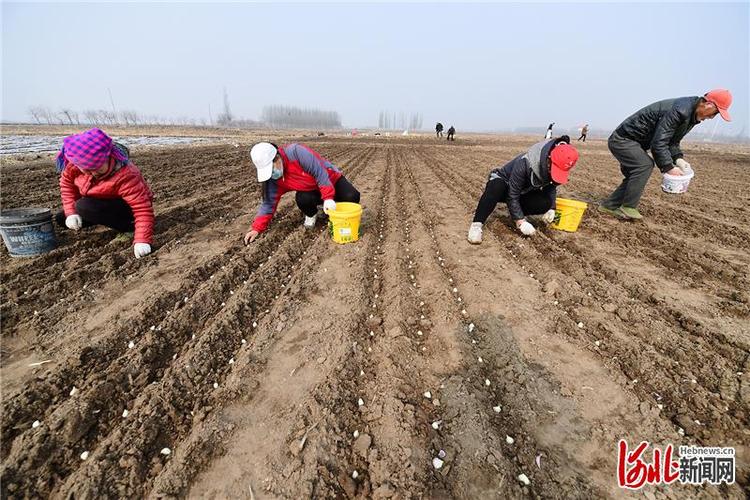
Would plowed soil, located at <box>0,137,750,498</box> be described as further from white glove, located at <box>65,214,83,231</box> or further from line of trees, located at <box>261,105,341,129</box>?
line of trees, located at <box>261,105,341,129</box>

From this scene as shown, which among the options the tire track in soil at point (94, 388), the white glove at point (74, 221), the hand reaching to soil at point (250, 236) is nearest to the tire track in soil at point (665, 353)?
the tire track in soil at point (94, 388)

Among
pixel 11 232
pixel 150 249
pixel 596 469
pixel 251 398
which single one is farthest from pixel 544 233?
pixel 11 232

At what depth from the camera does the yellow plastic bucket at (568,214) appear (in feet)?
14.6

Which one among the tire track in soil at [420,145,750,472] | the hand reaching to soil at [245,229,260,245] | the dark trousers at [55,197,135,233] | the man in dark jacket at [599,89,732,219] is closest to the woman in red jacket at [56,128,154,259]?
the dark trousers at [55,197,135,233]

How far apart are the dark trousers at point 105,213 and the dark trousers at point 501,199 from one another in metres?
4.52

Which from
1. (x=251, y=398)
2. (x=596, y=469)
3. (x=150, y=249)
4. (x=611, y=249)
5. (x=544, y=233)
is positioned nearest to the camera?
(x=596, y=469)

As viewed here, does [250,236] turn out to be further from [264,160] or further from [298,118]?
[298,118]

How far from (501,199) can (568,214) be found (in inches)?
40.5

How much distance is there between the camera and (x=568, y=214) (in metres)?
4.54

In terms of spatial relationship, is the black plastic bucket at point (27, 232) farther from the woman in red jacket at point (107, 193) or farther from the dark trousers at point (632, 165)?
the dark trousers at point (632, 165)

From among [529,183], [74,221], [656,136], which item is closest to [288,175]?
[74,221]

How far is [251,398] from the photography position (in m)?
1.96

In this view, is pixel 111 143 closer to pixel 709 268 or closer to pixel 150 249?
pixel 150 249

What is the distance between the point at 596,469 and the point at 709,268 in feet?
10.7
